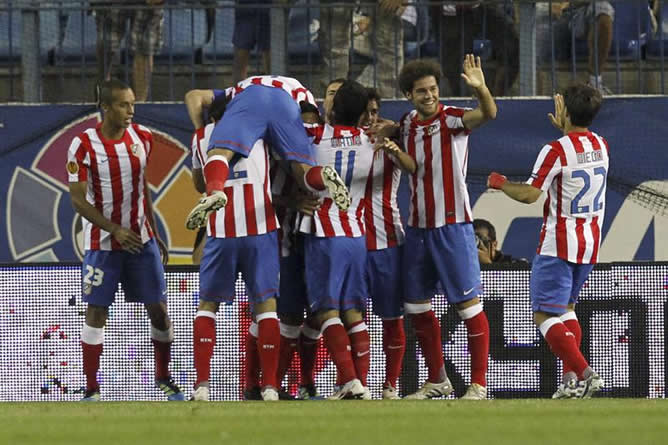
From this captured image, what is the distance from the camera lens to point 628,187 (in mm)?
11492

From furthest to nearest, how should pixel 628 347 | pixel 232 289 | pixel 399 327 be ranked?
1. pixel 628 347
2. pixel 399 327
3. pixel 232 289

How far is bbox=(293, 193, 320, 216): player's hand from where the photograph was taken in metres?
8.20

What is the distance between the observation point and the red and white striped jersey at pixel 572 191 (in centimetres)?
833

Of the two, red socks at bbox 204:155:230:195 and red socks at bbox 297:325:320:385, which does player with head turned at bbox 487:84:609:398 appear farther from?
red socks at bbox 204:155:230:195

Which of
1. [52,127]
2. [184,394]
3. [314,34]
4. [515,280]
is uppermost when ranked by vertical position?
[314,34]

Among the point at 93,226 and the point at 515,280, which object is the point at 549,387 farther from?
the point at 93,226

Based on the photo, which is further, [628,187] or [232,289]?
[628,187]

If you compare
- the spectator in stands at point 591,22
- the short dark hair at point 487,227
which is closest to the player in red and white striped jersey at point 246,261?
the short dark hair at point 487,227

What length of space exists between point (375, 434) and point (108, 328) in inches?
157

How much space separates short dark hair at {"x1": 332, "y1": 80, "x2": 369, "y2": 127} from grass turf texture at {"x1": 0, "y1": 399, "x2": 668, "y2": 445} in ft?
5.94

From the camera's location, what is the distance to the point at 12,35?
12.4m

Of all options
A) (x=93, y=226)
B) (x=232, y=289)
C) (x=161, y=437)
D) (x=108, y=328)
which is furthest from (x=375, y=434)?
(x=108, y=328)

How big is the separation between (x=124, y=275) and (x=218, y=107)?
4.22 feet

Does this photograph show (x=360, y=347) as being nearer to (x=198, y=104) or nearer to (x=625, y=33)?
(x=198, y=104)
